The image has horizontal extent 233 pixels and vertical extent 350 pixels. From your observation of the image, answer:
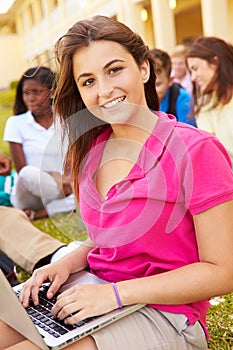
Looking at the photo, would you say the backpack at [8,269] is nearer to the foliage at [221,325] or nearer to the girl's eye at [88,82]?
the foliage at [221,325]

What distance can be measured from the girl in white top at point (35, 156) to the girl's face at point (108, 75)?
2.09 m

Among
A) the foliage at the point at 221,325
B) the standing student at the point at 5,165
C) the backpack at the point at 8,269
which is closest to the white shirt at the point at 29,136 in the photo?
the standing student at the point at 5,165

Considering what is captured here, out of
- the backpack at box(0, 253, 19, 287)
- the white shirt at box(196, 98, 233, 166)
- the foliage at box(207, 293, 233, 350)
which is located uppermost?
the white shirt at box(196, 98, 233, 166)

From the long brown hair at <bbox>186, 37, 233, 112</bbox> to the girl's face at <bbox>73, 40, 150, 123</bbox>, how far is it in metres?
1.97

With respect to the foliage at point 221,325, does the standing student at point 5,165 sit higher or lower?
higher

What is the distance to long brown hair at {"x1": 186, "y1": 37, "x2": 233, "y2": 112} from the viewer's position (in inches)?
125

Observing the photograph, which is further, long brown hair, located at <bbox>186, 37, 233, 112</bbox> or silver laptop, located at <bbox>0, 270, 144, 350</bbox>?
long brown hair, located at <bbox>186, 37, 233, 112</bbox>

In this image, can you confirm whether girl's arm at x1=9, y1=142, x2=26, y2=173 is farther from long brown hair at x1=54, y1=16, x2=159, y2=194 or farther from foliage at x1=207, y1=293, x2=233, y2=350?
long brown hair at x1=54, y1=16, x2=159, y2=194

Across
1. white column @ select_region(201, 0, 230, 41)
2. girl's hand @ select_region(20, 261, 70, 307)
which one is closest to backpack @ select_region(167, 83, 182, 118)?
girl's hand @ select_region(20, 261, 70, 307)

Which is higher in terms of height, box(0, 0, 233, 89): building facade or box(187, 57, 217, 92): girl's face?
box(0, 0, 233, 89): building facade

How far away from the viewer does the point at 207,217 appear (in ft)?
3.74

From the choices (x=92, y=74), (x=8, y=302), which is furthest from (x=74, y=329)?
(x=92, y=74)

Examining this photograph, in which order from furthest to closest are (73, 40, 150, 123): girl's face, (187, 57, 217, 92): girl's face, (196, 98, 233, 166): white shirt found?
(187, 57, 217, 92): girl's face
(196, 98, 233, 166): white shirt
(73, 40, 150, 123): girl's face

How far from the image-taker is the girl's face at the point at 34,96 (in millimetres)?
3490
